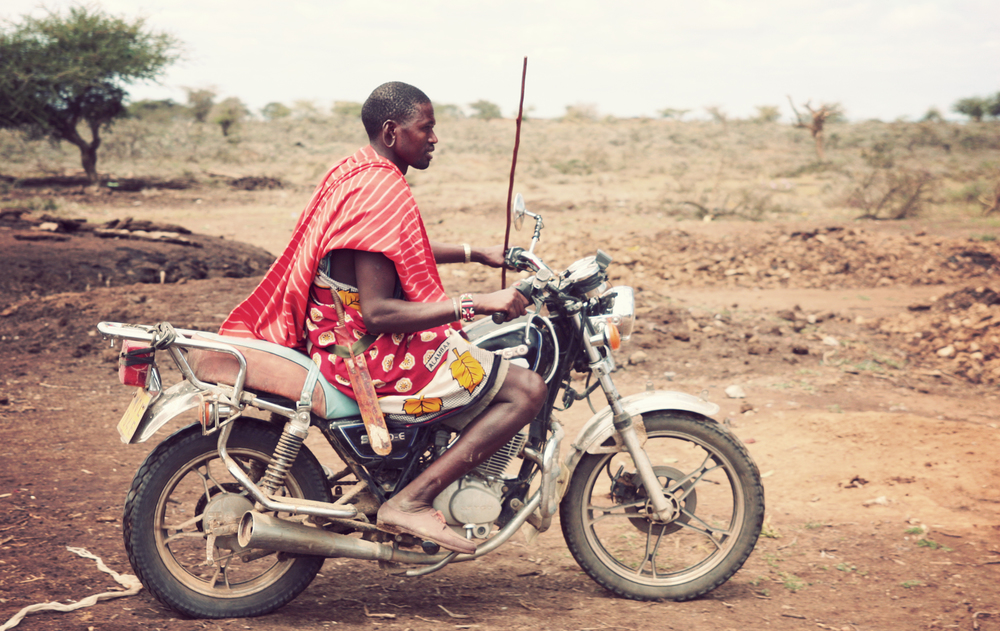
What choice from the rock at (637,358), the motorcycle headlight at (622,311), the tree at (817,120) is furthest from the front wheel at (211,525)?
the tree at (817,120)

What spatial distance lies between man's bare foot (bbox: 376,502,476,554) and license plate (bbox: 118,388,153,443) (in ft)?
2.88

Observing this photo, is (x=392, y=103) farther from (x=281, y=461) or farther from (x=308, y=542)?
(x=308, y=542)

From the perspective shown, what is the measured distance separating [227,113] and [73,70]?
1603 centimetres

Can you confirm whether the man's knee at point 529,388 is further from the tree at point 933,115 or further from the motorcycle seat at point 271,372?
the tree at point 933,115

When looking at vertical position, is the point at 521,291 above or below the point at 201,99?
below

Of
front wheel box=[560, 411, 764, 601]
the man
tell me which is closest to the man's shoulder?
the man

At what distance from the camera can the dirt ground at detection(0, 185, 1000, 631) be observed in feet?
10.3

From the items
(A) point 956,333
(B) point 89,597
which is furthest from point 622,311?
(A) point 956,333

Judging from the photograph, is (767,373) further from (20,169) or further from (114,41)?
(20,169)

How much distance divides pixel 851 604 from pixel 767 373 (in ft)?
12.5

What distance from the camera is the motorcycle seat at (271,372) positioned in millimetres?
2807

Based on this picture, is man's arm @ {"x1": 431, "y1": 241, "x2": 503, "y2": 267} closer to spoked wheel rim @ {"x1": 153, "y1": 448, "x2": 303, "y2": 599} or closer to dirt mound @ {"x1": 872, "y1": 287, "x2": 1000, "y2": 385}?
spoked wheel rim @ {"x1": 153, "y1": 448, "x2": 303, "y2": 599}

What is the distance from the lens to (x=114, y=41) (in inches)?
871

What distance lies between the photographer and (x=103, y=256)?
9.45m
